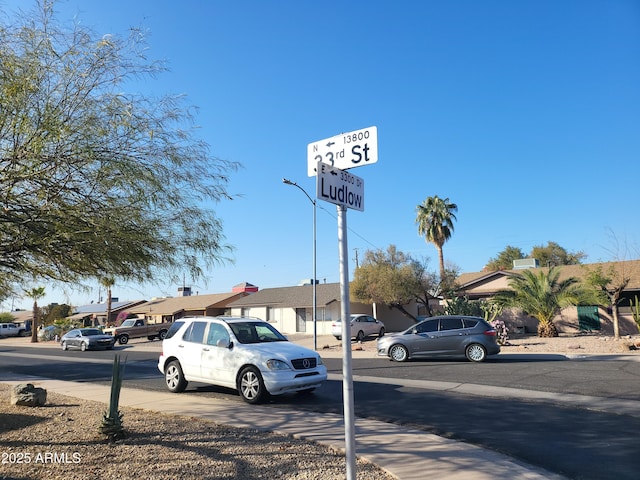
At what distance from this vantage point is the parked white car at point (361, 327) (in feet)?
99.5

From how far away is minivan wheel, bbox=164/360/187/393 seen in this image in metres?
11.3

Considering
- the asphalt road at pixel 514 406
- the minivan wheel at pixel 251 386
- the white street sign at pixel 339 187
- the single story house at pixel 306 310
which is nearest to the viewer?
Result: the white street sign at pixel 339 187

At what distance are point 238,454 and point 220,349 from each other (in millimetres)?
4682

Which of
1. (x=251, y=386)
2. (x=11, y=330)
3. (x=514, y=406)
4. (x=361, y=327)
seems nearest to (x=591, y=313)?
(x=361, y=327)

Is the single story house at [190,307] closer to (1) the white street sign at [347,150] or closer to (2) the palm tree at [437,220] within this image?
(2) the palm tree at [437,220]

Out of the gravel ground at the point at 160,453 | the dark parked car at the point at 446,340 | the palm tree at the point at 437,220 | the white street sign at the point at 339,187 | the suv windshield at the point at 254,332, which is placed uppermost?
the palm tree at the point at 437,220

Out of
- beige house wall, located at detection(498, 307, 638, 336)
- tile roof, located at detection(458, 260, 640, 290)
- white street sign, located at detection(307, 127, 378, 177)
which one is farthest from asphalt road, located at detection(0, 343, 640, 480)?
tile roof, located at detection(458, 260, 640, 290)

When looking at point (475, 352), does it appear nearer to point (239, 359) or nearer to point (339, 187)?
point (239, 359)

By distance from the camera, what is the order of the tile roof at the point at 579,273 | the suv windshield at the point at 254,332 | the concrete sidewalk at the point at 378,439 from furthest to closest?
the tile roof at the point at 579,273
the suv windshield at the point at 254,332
the concrete sidewalk at the point at 378,439

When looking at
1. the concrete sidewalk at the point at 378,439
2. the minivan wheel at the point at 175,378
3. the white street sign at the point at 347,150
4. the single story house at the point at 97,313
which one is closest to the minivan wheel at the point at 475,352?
the concrete sidewalk at the point at 378,439

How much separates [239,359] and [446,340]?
9408 mm

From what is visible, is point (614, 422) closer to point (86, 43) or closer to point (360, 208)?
point (360, 208)

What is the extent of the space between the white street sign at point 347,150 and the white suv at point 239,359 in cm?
620

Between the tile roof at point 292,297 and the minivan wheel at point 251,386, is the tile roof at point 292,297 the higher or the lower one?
the higher one
